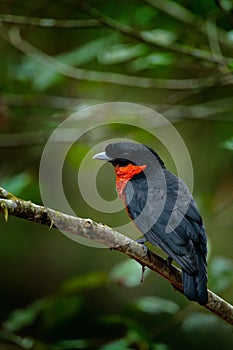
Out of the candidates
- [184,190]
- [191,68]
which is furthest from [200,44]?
[184,190]

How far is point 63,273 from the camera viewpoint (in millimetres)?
6523

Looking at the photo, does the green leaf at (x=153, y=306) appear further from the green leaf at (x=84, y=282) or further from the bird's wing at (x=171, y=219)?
the bird's wing at (x=171, y=219)

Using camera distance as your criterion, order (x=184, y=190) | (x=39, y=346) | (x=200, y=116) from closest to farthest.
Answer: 1. (x=184, y=190)
2. (x=39, y=346)
3. (x=200, y=116)

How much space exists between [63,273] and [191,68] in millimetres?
2660

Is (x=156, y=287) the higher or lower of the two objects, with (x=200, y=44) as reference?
lower

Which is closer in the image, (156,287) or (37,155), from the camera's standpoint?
(37,155)

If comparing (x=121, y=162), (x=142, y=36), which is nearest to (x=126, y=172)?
(x=121, y=162)

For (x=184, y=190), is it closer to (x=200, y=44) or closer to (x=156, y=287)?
(x=200, y=44)

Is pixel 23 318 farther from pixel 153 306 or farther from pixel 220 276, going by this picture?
pixel 220 276

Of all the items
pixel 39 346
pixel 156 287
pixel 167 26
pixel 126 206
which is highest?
pixel 167 26

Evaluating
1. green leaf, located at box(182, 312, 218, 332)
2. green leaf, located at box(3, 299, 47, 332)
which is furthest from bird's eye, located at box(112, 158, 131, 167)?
green leaf, located at box(182, 312, 218, 332)

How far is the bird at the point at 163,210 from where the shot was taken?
2965 millimetres

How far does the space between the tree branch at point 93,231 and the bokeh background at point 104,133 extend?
591 mm

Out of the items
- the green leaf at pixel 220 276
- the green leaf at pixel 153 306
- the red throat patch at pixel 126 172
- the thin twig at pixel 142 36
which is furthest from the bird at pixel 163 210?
the thin twig at pixel 142 36
